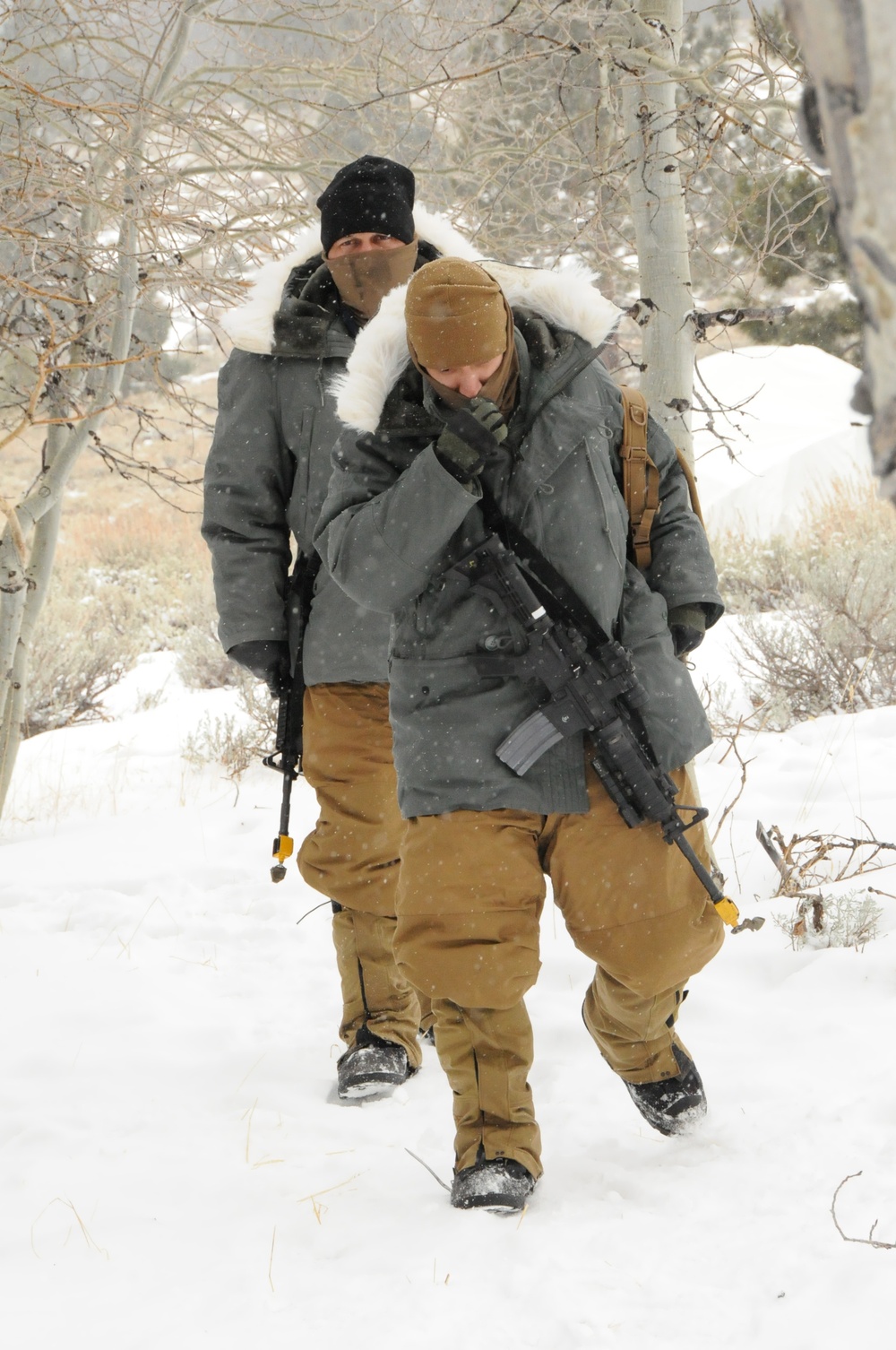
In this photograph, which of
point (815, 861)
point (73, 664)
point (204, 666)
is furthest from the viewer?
point (204, 666)

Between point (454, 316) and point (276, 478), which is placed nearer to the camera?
point (454, 316)

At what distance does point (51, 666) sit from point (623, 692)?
7.31 m

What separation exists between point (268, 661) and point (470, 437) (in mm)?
1072

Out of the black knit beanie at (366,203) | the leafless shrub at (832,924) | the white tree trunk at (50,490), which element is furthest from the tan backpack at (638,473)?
the white tree trunk at (50,490)

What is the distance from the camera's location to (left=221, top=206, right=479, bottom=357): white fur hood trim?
2.62 meters

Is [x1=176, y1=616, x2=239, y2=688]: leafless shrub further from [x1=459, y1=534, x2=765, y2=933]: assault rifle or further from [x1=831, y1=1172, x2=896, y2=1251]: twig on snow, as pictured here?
[x1=831, y1=1172, x2=896, y2=1251]: twig on snow

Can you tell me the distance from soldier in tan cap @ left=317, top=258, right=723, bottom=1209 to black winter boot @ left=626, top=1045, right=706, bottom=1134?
19 cm

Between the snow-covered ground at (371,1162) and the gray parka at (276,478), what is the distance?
1.02 meters

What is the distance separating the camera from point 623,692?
1.99 metres

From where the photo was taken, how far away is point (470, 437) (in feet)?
6.03

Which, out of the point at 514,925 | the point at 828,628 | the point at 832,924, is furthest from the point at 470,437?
the point at 828,628

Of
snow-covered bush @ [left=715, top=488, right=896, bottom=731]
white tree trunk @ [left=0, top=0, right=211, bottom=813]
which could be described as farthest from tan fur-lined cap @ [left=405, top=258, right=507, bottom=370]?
snow-covered bush @ [left=715, top=488, right=896, bottom=731]

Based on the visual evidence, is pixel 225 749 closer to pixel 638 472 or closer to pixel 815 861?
pixel 815 861

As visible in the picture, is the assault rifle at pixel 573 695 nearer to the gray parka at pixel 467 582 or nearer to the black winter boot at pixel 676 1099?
the gray parka at pixel 467 582
